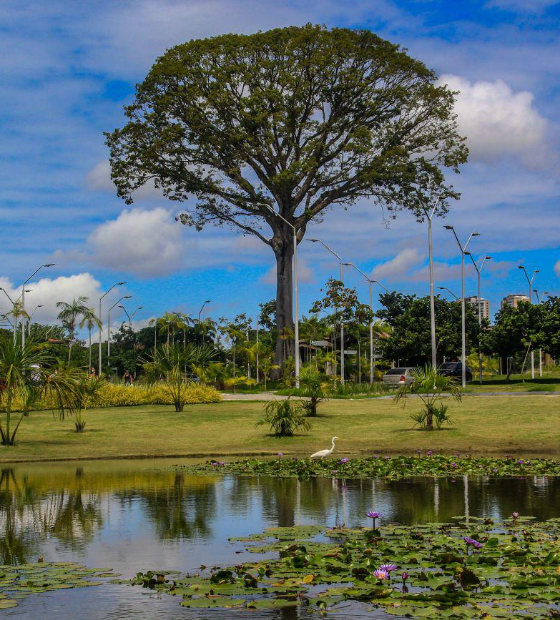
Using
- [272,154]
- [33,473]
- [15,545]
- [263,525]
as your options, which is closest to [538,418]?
[33,473]

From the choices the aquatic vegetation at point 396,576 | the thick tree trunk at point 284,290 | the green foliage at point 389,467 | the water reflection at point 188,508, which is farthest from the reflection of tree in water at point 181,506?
the thick tree trunk at point 284,290

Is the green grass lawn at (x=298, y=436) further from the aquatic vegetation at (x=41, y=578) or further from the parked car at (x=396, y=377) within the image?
the parked car at (x=396, y=377)

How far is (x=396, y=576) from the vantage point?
32.3ft

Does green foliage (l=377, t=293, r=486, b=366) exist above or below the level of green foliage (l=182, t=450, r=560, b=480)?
above

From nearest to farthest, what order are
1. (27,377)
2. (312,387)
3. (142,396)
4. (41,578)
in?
(41,578) < (27,377) < (312,387) < (142,396)

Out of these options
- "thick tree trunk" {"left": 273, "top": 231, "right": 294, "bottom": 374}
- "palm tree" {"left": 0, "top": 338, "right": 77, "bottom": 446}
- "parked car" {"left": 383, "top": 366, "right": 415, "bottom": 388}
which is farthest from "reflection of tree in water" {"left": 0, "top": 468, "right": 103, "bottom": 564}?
"thick tree trunk" {"left": 273, "top": 231, "right": 294, "bottom": 374}

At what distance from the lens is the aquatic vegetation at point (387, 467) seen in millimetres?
20078

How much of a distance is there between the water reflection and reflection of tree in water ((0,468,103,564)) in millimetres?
15

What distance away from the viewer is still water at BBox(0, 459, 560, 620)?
30.5 ft

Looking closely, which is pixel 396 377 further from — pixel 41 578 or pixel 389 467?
pixel 41 578

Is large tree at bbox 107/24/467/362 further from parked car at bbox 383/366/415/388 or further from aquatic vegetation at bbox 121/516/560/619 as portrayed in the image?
aquatic vegetation at bbox 121/516/560/619

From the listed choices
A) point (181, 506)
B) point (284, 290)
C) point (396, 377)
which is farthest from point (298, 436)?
point (284, 290)

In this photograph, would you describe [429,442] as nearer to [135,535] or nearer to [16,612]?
[135,535]

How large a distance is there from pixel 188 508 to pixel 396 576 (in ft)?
20.6
